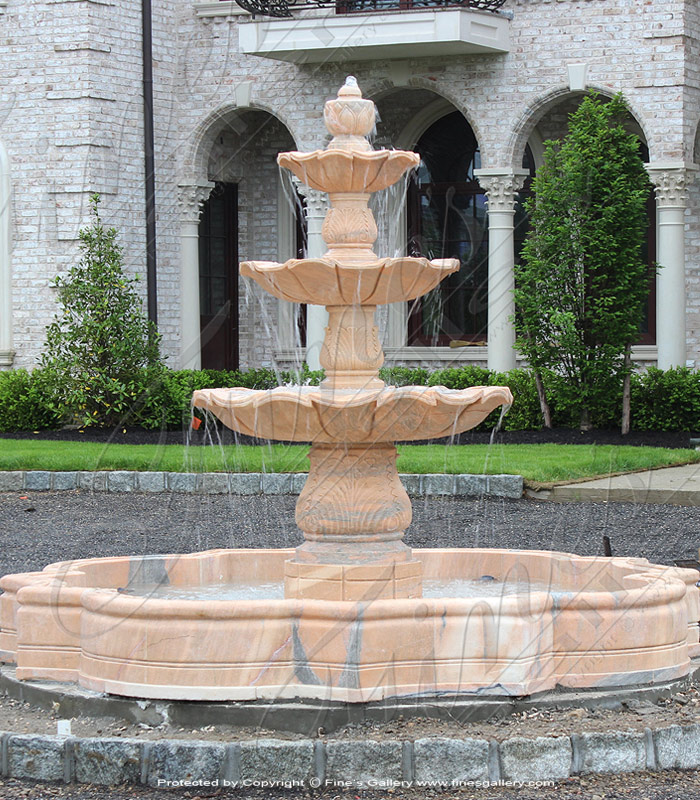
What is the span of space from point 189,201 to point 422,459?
337 inches

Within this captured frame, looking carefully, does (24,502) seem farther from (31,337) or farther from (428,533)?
(31,337)

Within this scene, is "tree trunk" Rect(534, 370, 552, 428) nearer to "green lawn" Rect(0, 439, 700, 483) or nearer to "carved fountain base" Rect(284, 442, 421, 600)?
"green lawn" Rect(0, 439, 700, 483)

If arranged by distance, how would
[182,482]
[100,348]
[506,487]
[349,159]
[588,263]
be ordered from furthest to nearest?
[100,348] → [588,263] → [182,482] → [506,487] → [349,159]

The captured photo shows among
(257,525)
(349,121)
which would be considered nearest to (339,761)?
(349,121)

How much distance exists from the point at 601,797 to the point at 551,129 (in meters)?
18.7

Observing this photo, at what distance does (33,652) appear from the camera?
21.3ft

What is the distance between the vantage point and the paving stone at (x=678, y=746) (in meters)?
5.69

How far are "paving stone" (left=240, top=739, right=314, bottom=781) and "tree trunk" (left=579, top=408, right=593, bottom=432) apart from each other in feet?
43.1

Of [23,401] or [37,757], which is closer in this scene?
[37,757]

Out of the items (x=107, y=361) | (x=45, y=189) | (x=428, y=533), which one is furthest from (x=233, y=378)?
(x=428, y=533)

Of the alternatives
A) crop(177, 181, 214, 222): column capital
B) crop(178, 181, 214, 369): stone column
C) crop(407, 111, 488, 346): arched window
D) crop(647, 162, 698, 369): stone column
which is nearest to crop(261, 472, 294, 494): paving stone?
crop(647, 162, 698, 369): stone column

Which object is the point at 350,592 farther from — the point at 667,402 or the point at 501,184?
the point at 501,184

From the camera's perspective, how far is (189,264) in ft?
72.7

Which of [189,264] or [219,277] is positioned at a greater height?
[189,264]
